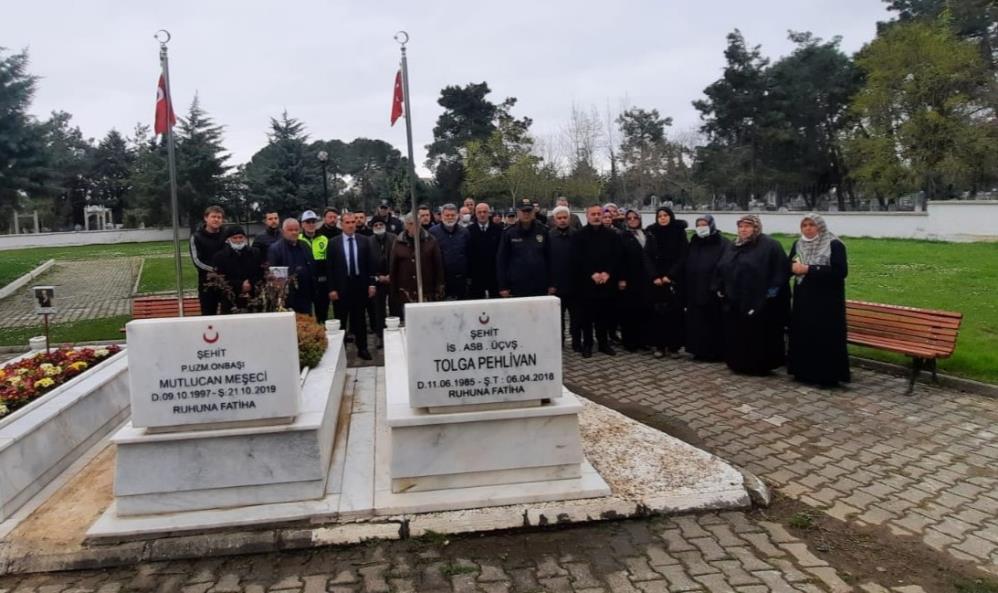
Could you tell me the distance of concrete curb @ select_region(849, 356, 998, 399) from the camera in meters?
6.36

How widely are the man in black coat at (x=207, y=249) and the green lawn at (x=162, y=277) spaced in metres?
6.89

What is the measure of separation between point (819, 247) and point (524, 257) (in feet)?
10.7

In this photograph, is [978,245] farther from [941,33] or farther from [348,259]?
[348,259]

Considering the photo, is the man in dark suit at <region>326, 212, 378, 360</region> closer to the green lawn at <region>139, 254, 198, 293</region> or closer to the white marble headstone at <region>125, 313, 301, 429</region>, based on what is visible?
the white marble headstone at <region>125, 313, 301, 429</region>

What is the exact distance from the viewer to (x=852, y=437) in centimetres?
532

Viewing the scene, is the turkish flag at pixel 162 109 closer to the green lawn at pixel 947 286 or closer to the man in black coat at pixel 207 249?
the man in black coat at pixel 207 249

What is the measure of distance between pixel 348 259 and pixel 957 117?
30.1m

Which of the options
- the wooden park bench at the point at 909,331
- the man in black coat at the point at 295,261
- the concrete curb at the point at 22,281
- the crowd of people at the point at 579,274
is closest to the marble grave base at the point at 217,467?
the crowd of people at the point at 579,274

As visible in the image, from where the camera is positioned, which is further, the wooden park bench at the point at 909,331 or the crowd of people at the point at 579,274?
the crowd of people at the point at 579,274

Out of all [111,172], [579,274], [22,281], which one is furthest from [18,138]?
[111,172]

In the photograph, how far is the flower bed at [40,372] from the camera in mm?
5016

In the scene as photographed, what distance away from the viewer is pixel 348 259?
26.8 ft

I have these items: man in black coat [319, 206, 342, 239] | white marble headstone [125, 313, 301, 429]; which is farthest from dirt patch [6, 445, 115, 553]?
man in black coat [319, 206, 342, 239]

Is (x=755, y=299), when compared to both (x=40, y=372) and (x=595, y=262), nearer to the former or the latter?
(x=595, y=262)
